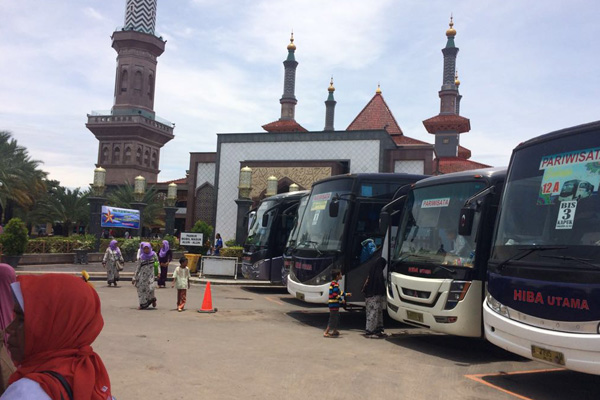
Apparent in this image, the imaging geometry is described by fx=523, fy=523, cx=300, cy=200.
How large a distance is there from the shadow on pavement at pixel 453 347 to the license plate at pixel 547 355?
2057 mm

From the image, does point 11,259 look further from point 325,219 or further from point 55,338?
point 55,338

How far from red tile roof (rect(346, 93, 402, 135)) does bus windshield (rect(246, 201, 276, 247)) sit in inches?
996

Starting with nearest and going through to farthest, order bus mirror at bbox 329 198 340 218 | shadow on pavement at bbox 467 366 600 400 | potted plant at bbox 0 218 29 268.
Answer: shadow on pavement at bbox 467 366 600 400, bus mirror at bbox 329 198 340 218, potted plant at bbox 0 218 29 268

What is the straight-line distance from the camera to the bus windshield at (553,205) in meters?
5.53

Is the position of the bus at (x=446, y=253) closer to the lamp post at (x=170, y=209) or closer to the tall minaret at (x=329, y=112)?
the lamp post at (x=170, y=209)

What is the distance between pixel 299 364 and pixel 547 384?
313cm

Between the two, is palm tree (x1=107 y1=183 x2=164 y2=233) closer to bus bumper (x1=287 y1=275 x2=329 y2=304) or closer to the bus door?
bus bumper (x1=287 y1=275 x2=329 y2=304)

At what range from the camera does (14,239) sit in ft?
66.2

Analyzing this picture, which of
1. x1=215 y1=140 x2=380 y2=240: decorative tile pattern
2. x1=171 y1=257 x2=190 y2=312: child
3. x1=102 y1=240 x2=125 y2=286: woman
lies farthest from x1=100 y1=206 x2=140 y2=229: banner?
x1=171 y1=257 x2=190 y2=312: child

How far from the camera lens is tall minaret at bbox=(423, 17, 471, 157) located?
52.2 meters

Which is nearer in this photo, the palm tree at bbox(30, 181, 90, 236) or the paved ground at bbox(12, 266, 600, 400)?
the paved ground at bbox(12, 266, 600, 400)

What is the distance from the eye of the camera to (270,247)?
17391mm

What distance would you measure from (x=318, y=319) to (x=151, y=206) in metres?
31.5

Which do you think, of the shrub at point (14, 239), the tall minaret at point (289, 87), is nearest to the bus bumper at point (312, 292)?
the shrub at point (14, 239)
